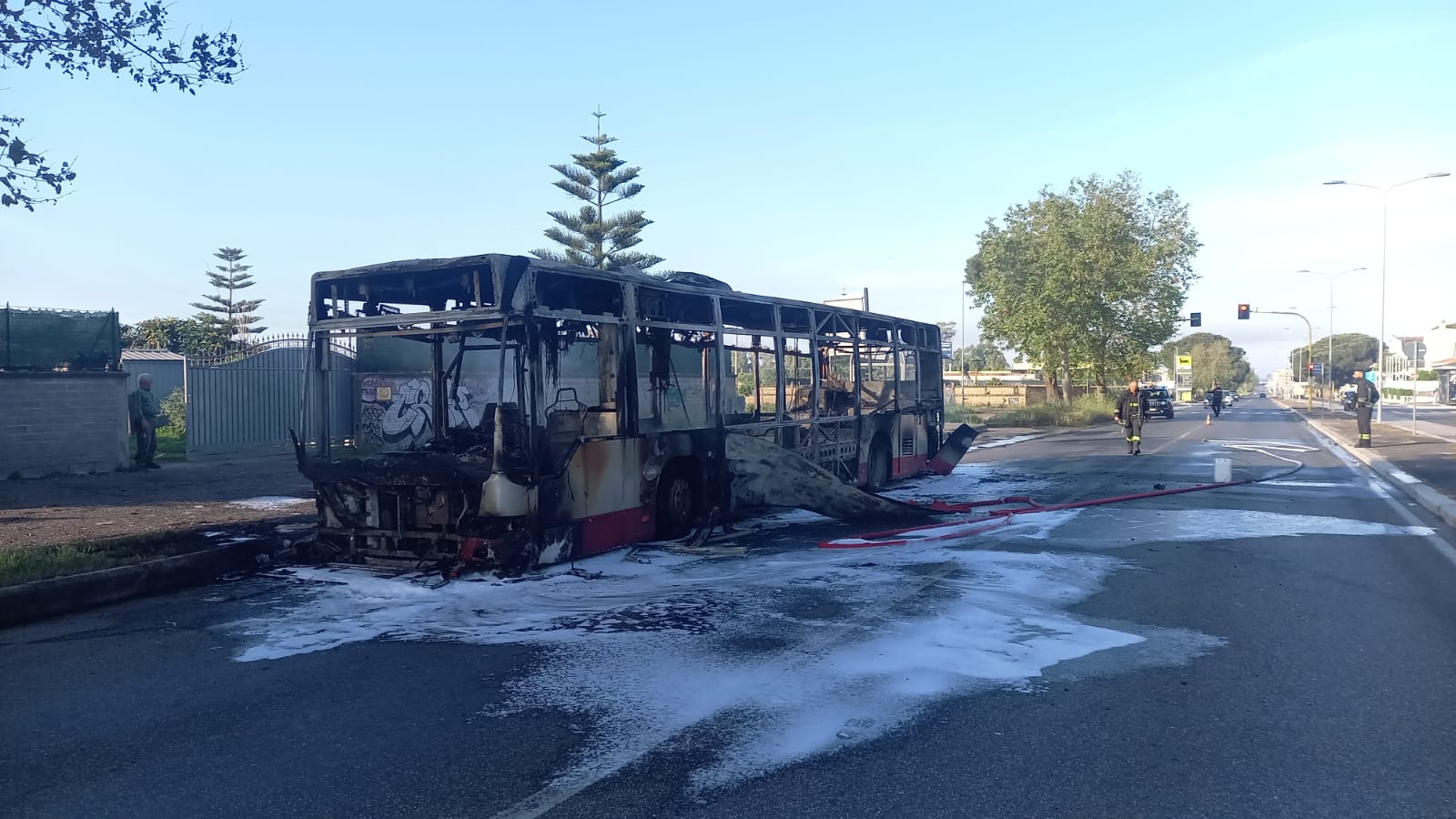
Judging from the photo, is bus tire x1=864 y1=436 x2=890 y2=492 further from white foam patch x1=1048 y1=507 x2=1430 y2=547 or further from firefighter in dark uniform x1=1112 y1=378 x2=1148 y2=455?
firefighter in dark uniform x1=1112 y1=378 x2=1148 y2=455

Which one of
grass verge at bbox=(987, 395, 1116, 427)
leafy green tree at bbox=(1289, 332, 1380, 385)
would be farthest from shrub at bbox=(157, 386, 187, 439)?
leafy green tree at bbox=(1289, 332, 1380, 385)

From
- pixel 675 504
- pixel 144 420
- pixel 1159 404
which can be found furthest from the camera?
pixel 1159 404

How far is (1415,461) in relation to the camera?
19766 millimetres

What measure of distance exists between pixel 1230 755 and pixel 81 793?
4866mm

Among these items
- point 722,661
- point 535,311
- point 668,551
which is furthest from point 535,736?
point 668,551

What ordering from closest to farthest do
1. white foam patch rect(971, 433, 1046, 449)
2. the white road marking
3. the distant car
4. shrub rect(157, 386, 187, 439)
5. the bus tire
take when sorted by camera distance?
1. the white road marking
2. the bus tire
3. shrub rect(157, 386, 187, 439)
4. white foam patch rect(971, 433, 1046, 449)
5. the distant car

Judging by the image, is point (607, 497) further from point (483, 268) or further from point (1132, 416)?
point (1132, 416)

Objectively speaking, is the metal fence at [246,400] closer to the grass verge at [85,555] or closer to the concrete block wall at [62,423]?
the concrete block wall at [62,423]

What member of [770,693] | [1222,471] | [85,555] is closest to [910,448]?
[1222,471]

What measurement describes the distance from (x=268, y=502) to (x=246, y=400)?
7.78m

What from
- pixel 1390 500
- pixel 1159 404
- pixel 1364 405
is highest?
pixel 1364 405

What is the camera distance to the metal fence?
18.7 metres

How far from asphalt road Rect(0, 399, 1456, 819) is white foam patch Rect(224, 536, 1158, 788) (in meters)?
0.03

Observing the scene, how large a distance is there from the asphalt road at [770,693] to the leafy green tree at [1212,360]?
113171 millimetres
